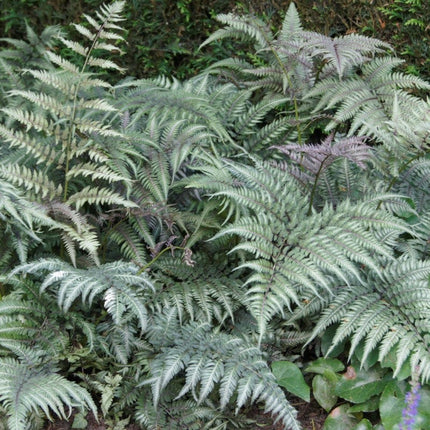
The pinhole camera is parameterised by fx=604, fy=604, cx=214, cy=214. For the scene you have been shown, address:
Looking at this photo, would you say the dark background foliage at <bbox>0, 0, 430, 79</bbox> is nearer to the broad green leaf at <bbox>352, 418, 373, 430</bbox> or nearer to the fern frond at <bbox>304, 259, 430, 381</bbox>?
the fern frond at <bbox>304, 259, 430, 381</bbox>

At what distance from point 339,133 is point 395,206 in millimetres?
1071

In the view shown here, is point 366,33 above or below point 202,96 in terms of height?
above

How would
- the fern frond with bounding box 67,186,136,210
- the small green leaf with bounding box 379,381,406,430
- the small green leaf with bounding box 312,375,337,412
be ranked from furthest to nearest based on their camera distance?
1. the fern frond with bounding box 67,186,136,210
2. the small green leaf with bounding box 312,375,337,412
3. the small green leaf with bounding box 379,381,406,430

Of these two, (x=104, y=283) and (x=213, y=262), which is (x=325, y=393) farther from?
(x=104, y=283)

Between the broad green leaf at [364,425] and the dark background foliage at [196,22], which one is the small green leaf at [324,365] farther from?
the dark background foliage at [196,22]

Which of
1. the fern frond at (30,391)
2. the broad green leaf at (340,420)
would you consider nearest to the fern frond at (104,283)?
the fern frond at (30,391)

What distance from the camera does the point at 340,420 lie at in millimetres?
2979

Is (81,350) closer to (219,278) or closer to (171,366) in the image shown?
(171,366)

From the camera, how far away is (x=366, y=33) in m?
4.33

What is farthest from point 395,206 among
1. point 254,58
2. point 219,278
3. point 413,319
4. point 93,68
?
point 93,68

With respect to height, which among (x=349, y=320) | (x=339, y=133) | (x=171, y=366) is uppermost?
(x=339, y=133)

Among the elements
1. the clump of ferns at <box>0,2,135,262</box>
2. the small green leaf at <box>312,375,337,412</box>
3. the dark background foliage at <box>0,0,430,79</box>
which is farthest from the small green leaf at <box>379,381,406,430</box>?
the dark background foliage at <box>0,0,430,79</box>

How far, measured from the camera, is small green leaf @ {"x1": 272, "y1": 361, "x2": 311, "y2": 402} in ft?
9.78

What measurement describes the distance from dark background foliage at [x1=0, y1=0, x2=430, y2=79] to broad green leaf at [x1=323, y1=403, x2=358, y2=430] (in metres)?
2.39
